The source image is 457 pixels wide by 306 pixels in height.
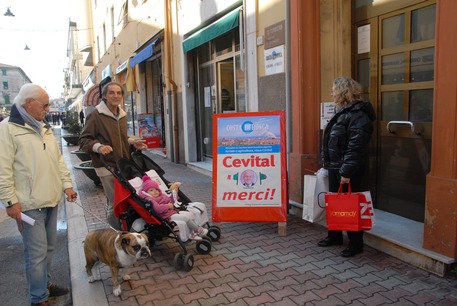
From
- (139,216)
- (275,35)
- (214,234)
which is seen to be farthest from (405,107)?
(139,216)

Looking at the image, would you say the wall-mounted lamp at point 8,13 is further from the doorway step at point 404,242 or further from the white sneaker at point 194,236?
the doorway step at point 404,242

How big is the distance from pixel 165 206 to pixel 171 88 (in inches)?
295

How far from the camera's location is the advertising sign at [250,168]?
15.7ft

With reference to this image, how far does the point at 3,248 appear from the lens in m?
5.12

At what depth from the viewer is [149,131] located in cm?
1449

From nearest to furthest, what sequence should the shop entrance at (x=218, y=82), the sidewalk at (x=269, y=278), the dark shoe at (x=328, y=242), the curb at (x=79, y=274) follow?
the sidewalk at (x=269, y=278), the curb at (x=79, y=274), the dark shoe at (x=328, y=242), the shop entrance at (x=218, y=82)

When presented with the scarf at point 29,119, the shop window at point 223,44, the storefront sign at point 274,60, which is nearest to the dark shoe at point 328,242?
the storefront sign at point 274,60

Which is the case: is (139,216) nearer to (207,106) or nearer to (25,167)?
(25,167)

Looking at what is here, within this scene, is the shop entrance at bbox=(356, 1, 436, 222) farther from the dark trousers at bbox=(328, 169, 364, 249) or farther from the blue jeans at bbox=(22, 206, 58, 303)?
the blue jeans at bbox=(22, 206, 58, 303)

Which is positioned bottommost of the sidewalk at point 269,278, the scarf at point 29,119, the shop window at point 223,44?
the sidewalk at point 269,278

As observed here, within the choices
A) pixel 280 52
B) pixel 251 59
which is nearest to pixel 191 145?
pixel 251 59

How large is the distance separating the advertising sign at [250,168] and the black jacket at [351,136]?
35.4 inches

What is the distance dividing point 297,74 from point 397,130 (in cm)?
149

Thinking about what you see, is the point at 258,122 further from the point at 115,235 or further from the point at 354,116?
the point at 115,235
